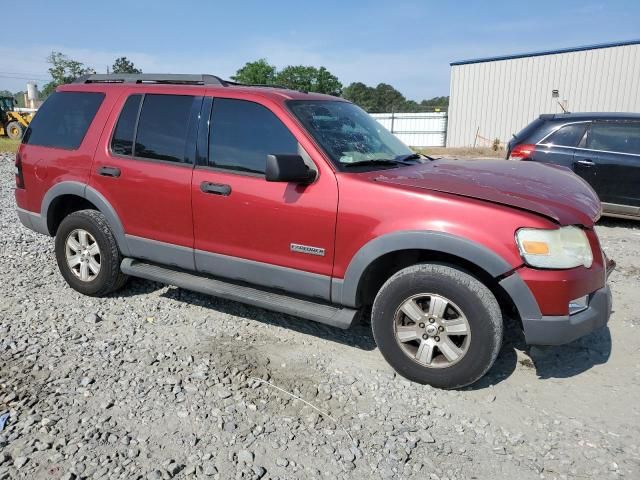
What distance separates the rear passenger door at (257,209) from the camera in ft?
11.5

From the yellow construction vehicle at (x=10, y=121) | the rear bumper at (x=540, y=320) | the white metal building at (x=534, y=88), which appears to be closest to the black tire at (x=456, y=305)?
the rear bumper at (x=540, y=320)

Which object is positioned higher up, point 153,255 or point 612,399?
point 153,255

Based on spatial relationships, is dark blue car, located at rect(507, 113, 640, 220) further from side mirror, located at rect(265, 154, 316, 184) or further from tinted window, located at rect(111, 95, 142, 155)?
tinted window, located at rect(111, 95, 142, 155)

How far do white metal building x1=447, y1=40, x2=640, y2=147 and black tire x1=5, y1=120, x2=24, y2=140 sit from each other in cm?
2370

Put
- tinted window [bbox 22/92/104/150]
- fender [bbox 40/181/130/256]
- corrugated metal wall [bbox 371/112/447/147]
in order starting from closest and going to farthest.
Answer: fender [bbox 40/181/130/256]
tinted window [bbox 22/92/104/150]
corrugated metal wall [bbox 371/112/447/147]

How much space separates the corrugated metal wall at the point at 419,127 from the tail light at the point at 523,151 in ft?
84.3

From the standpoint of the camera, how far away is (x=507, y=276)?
2998 millimetres

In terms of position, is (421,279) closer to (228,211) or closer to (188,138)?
(228,211)

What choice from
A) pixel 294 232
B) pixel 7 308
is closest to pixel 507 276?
pixel 294 232

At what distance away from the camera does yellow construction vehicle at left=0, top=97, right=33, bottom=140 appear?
2669 centimetres

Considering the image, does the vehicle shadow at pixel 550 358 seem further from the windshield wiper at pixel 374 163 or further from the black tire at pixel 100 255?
the black tire at pixel 100 255

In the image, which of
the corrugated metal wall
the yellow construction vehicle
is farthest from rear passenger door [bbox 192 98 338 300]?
the corrugated metal wall

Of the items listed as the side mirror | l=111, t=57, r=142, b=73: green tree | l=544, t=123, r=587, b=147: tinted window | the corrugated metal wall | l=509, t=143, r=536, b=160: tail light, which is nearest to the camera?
the side mirror

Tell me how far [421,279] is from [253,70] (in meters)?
87.9
